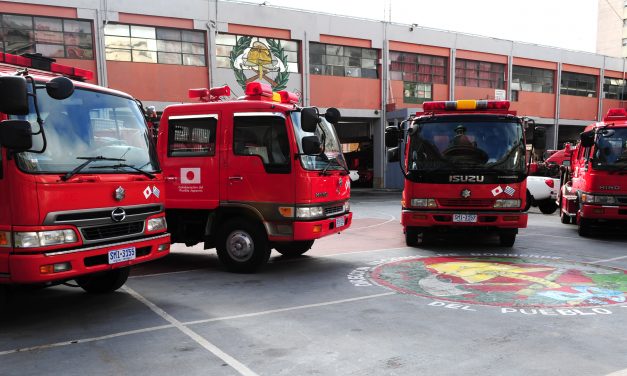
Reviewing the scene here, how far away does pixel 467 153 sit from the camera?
904 centimetres

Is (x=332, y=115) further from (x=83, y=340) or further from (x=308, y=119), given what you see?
(x=83, y=340)

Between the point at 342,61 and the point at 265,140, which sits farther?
the point at 342,61

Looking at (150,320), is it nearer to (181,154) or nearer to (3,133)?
(3,133)

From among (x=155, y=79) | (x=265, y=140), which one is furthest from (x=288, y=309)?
(x=155, y=79)

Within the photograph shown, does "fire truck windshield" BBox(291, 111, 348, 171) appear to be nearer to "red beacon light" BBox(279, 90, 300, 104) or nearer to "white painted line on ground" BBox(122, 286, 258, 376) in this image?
"red beacon light" BBox(279, 90, 300, 104)

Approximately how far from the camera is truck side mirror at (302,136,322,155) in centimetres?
693

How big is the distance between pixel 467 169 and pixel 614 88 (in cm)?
3948

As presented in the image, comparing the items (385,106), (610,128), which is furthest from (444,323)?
(385,106)

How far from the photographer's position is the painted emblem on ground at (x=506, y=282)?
5691 millimetres

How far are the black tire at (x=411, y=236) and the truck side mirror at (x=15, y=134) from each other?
22.8 feet

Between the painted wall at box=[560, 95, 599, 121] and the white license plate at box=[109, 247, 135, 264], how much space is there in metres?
38.5

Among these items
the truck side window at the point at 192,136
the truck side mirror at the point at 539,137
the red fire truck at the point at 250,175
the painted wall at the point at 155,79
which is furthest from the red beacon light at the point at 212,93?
the painted wall at the point at 155,79

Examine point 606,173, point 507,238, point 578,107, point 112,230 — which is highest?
point 578,107

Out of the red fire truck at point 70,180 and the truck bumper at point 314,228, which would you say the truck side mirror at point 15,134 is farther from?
the truck bumper at point 314,228
